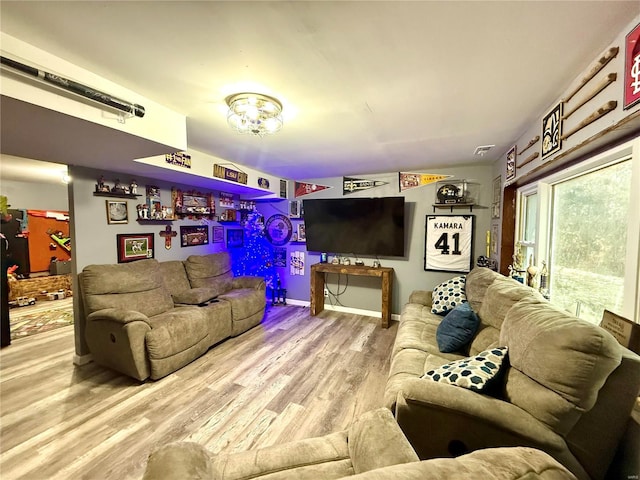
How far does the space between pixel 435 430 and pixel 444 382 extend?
22 cm

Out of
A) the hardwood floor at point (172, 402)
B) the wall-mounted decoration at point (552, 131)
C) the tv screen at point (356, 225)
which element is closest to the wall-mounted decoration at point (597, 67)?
the wall-mounted decoration at point (552, 131)

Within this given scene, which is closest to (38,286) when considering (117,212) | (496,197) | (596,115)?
(117,212)

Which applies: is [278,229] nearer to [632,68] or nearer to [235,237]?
[235,237]

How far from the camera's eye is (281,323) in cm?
384

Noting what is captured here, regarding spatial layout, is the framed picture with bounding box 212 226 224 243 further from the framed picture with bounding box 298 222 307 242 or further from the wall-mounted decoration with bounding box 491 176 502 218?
the wall-mounted decoration with bounding box 491 176 502 218

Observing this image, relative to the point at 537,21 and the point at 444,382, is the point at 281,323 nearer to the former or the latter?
the point at 444,382

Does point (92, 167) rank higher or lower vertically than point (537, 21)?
lower

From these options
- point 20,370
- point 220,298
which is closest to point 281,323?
point 220,298

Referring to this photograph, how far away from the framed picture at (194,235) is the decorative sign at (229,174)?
3.37 ft

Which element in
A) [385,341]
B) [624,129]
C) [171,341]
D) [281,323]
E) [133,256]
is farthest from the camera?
[281,323]

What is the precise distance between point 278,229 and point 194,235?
1506 millimetres

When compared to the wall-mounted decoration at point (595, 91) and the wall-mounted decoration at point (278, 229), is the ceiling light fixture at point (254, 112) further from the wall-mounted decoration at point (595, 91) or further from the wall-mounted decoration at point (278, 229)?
the wall-mounted decoration at point (278, 229)

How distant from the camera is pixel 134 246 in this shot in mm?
3062

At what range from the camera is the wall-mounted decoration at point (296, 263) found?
4699 millimetres
